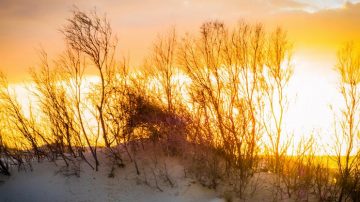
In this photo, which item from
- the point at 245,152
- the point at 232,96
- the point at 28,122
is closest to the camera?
the point at 245,152

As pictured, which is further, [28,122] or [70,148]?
[28,122]

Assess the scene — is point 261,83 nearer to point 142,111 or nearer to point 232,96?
point 232,96

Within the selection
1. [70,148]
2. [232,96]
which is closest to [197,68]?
[232,96]

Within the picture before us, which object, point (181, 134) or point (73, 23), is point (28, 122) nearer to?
point (73, 23)

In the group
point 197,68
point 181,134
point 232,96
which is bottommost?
point 181,134

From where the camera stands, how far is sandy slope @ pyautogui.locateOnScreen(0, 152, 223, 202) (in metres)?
Result: 30.8

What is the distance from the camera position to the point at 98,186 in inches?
1321

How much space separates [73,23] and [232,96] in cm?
1610

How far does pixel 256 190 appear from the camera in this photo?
30.5 meters

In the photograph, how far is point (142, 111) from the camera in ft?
114

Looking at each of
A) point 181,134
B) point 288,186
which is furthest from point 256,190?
point 181,134

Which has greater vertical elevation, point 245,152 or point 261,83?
point 261,83

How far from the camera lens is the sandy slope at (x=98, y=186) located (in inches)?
1211

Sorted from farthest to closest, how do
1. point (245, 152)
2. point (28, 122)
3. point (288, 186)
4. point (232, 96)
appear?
point (28, 122) < point (232, 96) < point (245, 152) < point (288, 186)
